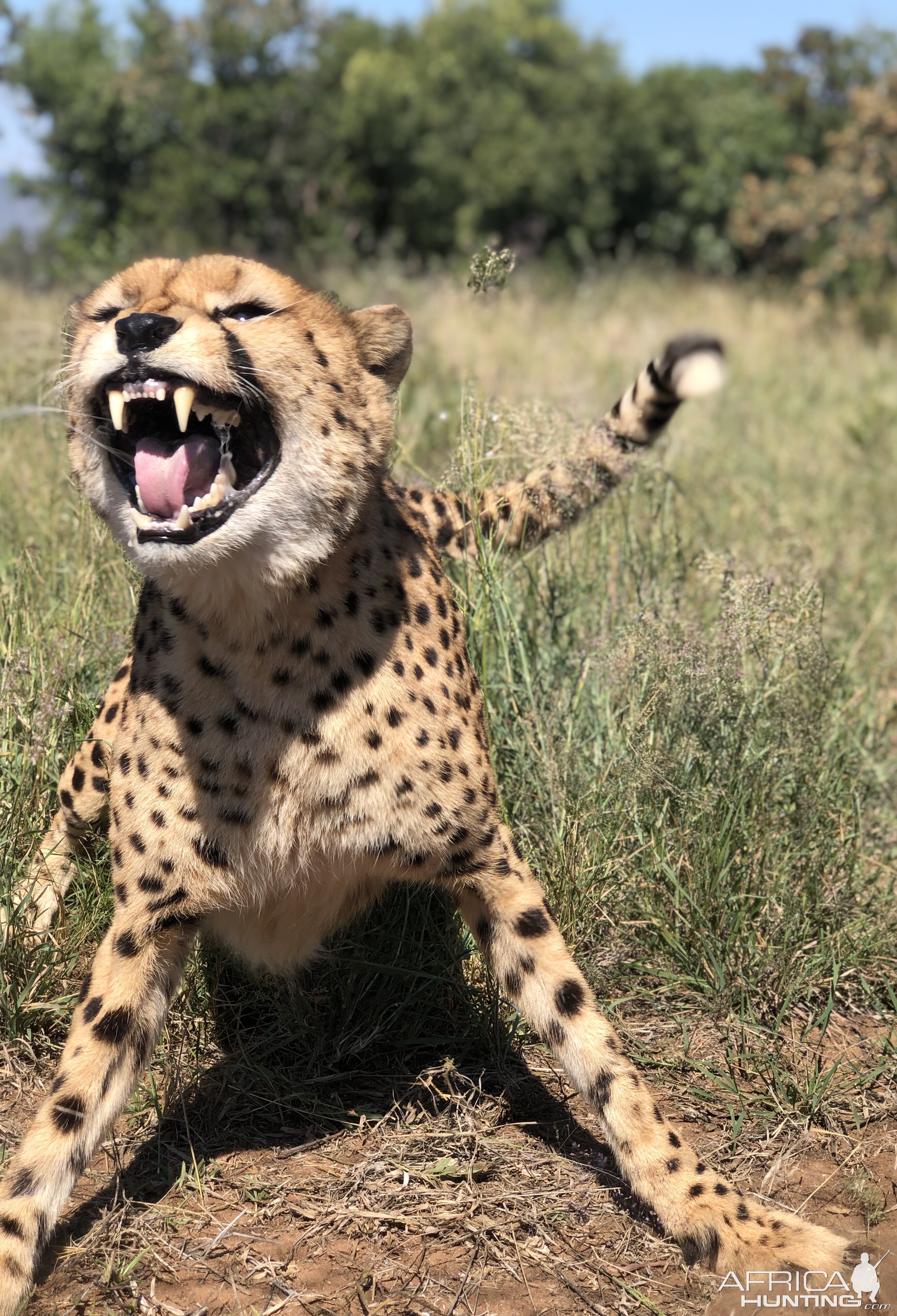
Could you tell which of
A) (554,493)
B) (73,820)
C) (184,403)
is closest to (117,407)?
(184,403)

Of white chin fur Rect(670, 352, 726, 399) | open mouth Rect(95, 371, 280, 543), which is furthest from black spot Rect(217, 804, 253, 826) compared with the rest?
white chin fur Rect(670, 352, 726, 399)

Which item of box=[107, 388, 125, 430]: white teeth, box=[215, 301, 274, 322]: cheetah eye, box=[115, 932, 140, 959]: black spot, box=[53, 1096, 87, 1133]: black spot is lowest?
box=[53, 1096, 87, 1133]: black spot

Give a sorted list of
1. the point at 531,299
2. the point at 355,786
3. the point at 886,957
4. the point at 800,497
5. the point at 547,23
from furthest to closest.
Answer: the point at 547,23 → the point at 531,299 → the point at 800,497 → the point at 886,957 → the point at 355,786

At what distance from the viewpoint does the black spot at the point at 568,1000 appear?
2344mm

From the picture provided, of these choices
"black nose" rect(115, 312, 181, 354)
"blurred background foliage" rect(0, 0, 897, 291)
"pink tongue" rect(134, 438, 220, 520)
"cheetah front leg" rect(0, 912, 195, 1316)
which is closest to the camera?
"black nose" rect(115, 312, 181, 354)

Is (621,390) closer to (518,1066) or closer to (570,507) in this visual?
(570,507)

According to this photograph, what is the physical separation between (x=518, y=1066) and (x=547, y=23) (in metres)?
24.7

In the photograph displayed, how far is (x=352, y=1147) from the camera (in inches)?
98.5

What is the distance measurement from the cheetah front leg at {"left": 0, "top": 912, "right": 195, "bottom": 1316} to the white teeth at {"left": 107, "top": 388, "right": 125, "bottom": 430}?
891mm

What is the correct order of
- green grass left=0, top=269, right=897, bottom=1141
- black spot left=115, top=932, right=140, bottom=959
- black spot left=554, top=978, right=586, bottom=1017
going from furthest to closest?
green grass left=0, top=269, right=897, bottom=1141 → black spot left=554, top=978, right=586, bottom=1017 → black spot left=115, top=932, right=140, bottom=959

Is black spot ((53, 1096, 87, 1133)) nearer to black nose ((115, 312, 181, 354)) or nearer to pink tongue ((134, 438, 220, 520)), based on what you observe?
pink tongue ((134, 438, 220, 520))

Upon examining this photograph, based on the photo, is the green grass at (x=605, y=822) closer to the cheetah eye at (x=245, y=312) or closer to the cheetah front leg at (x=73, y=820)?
the cheetah front leg at (x=73, y=820)

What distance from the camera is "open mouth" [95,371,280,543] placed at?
6.29ft

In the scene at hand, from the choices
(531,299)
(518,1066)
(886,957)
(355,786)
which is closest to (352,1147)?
(518,1066)
